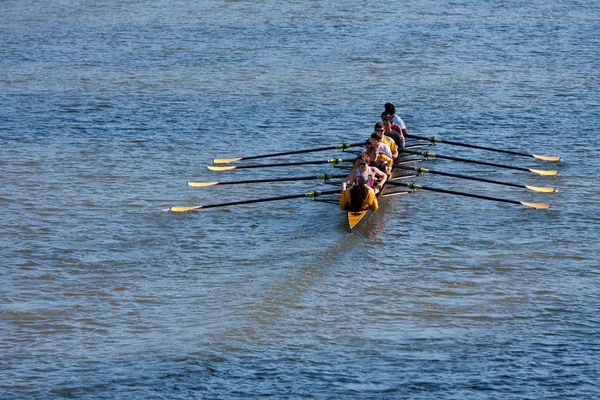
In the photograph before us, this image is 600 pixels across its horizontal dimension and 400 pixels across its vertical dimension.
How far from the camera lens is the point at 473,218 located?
60.4 feet

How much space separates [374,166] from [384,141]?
4.01 ft

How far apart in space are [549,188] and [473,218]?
7.43 feet

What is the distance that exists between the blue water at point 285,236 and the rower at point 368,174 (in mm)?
653

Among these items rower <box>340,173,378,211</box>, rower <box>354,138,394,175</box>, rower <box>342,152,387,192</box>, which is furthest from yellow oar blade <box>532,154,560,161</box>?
rower <box>340,173,378,211</box>

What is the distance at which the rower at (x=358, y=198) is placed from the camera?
1716cm

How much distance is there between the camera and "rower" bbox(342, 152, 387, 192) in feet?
58.5

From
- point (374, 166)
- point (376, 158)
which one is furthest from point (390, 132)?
point (374, 166)

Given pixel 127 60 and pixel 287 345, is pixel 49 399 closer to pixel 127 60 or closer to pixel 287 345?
pixel 287 345

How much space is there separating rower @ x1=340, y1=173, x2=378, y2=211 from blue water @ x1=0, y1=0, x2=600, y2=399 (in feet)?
1.67

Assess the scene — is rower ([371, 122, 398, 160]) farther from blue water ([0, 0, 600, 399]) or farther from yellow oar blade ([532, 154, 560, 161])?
yellow oar blade ([532, 154, 560, 161])

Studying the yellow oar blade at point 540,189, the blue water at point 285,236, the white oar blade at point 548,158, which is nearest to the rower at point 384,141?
the blue water at point 285,236

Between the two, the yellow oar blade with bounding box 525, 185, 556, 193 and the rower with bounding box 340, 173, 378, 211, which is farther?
the yellow oar blade with bounding box 525, 185, 556, 193

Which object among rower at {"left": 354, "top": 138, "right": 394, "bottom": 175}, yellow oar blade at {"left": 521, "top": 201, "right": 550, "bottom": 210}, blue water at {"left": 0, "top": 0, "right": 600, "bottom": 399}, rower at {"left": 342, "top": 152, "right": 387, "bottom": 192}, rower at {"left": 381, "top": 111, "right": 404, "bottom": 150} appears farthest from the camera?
rower at {"left": 381, "top": 111, "right": 404, "bottom": 150}

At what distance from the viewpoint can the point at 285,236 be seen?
17.4m
